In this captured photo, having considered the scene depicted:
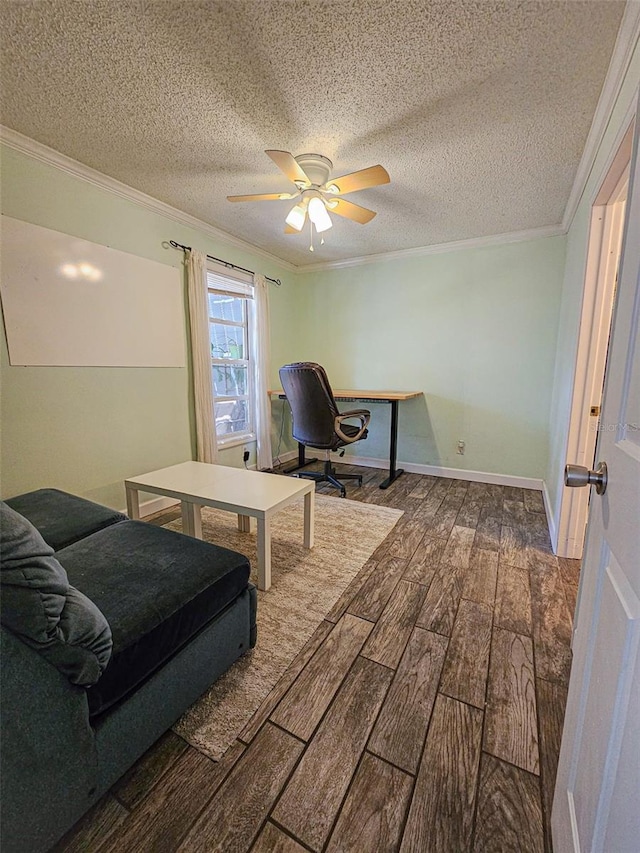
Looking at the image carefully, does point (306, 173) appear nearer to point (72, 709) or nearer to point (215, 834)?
point (72, 709)

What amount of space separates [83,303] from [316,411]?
1804mm

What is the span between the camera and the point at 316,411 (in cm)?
297

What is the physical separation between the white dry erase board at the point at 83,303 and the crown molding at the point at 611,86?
8.93 ft

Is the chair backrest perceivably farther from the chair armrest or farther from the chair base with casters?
the chair base with casters

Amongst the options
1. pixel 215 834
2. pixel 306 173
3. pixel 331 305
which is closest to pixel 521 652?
pixel 215 834

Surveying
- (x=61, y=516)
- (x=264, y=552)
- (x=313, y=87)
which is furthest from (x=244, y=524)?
(x=313, y=87)

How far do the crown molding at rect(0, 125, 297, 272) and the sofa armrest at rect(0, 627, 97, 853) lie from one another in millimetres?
2450

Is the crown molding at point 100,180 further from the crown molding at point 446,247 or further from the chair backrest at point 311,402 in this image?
the chair backrest at point 311,402

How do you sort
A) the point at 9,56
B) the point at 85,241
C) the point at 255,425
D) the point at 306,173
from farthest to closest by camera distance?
the point at 255,425, the point at 85,241, the point at 306,173, the point at 9,56

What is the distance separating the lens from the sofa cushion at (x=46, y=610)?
69cm

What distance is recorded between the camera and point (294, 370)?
2.86m

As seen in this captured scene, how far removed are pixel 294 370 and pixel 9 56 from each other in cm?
207

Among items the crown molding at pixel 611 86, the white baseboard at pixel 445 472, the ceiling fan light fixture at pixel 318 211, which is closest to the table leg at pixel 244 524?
the white baseboard at pixel 445 472

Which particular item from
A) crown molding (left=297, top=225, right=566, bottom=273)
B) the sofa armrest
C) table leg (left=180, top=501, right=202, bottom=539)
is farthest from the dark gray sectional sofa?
crown molding (left=297, top=225, right=566, bottom=273)
